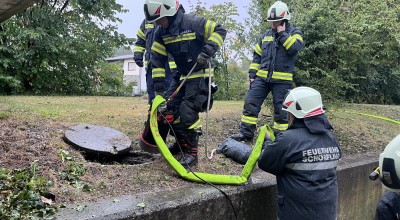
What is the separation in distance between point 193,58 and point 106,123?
1.98m

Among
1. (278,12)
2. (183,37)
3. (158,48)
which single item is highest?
(278,12)

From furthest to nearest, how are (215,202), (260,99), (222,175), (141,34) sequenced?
1. (141,34)
2. (260,99)
3. (222,175)
4. (215,202)

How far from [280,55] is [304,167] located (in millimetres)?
2461

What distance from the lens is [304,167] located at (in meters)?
3.16

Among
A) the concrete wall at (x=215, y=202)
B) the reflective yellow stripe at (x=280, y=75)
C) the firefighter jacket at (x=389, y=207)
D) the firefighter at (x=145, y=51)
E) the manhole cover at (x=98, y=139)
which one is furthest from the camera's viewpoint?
the firefighter at (x=145, y=51)

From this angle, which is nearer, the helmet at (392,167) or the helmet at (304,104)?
the helmet at (392,167)

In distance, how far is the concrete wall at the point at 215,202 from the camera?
9.48 feet

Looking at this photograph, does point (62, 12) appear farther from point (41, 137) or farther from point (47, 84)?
point (41, 137)

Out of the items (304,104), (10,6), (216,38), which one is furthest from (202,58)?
(10,6)

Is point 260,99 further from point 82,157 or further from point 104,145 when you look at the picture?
point 82,157

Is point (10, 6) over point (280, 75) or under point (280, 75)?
over

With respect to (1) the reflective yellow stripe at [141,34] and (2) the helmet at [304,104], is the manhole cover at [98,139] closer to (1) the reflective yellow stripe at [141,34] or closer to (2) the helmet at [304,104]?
(1) the reflective yellow stripe at [141,34]

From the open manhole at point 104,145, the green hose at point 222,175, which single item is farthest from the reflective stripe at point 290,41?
the open manhole at point 104,145

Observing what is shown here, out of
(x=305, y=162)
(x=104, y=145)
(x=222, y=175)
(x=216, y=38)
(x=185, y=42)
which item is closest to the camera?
(x=305, y=162)
